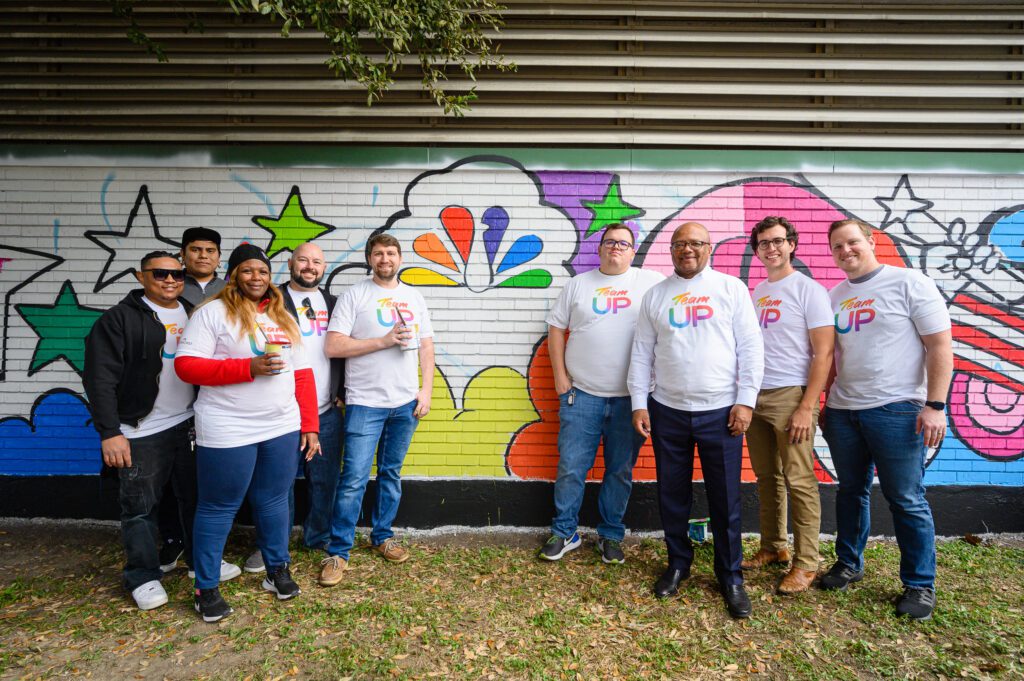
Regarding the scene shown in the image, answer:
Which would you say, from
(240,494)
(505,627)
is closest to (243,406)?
(240,494)

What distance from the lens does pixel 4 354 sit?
4383mm

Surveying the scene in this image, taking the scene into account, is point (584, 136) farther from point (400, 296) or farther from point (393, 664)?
point (393, 664)

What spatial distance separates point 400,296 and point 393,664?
2.19m

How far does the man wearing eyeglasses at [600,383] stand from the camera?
3.66 metres

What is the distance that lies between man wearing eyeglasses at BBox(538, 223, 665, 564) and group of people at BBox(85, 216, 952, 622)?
16 mm

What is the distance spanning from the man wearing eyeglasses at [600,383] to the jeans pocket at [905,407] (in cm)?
149

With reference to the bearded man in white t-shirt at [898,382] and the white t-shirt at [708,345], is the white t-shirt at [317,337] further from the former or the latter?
the bearded man in white t-shirt at [898,382]

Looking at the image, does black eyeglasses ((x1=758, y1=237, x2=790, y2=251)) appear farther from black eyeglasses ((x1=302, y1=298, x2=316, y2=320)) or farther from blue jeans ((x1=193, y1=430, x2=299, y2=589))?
blue jeans ((x1=193, y1=430, x2=299, y2=589))

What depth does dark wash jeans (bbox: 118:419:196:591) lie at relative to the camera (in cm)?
315

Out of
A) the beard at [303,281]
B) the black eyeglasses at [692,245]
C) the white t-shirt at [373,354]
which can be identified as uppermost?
the black eyeglasses at [692,245]

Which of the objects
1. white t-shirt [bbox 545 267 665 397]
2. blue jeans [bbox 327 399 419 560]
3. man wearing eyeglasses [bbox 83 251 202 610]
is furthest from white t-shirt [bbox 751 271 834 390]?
man wearing eyeglasses [bbox 83 251 202 610]

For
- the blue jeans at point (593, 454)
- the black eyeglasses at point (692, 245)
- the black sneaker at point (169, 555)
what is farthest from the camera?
the blue jeans at point (593, 454)

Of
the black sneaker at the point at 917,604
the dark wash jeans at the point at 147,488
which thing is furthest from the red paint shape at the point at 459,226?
the black sneaker at the point at 917,604

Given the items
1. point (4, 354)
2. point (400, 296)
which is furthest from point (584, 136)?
point (4, 354)
